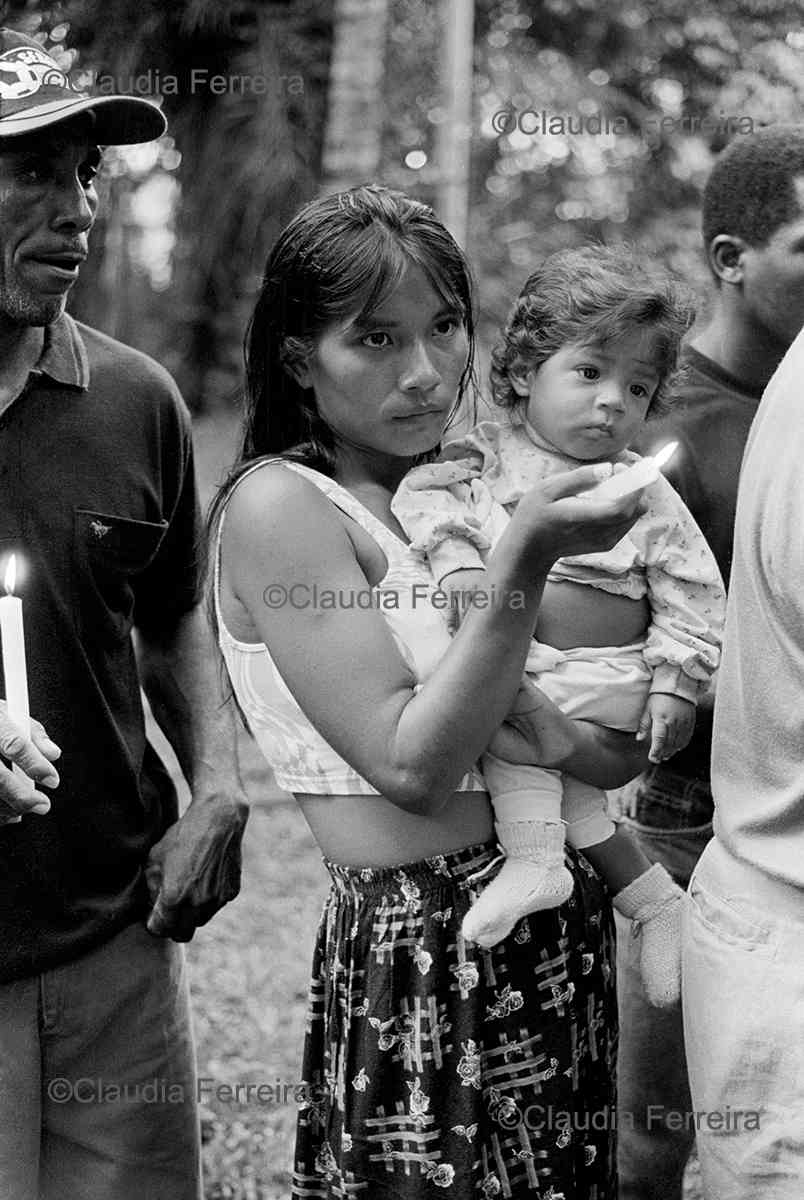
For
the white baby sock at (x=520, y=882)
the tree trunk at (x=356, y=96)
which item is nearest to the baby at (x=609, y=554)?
the white baby sock at (x=520, y=882)

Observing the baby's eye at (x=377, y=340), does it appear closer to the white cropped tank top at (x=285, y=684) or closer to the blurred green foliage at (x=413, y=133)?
the white cropped tank top at (x=285, y=684)

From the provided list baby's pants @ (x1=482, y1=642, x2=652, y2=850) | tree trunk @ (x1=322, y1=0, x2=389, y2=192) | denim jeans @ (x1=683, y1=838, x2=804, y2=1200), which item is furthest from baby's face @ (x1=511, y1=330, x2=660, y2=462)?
tree trunk @ (x1=322, y1=0, x2=389, y2=192)

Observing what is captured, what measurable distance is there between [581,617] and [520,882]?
457mm

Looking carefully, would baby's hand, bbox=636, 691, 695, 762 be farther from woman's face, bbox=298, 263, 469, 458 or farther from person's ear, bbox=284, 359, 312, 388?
A: person's ear, bbox=284, 359, 312, 388

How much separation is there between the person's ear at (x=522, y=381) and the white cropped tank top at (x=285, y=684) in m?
0.39

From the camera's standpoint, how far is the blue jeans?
9.67ft

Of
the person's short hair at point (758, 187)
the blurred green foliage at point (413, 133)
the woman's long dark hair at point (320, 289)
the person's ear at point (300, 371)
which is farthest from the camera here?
the blurred green foliage at point (413, 133)

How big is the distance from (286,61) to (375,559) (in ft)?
24.7

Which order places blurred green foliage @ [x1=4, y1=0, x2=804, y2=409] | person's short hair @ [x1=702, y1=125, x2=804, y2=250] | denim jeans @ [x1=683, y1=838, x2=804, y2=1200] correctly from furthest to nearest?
1. blurred green foliage @ [x1=4, y1=0, x2=804, y2=409]
2. person's short hair @ [x1=702, y1=125, x2=804, y2=250]
3. denim jeans @ [x1=683, y1=838, x2=804, y2=1200]

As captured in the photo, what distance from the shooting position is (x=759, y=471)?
5.37 ft

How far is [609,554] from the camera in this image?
218cm

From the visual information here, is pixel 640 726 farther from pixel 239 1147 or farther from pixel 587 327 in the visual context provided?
pixel 239 1147

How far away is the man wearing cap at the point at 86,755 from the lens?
7.61 ft

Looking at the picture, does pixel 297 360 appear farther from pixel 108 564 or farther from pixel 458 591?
pixel 108 564
